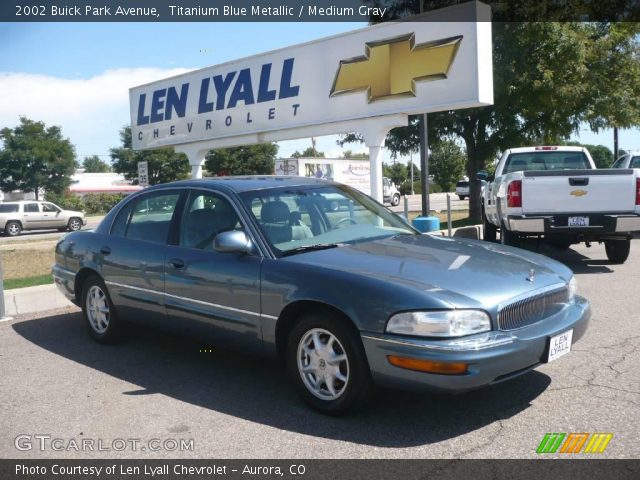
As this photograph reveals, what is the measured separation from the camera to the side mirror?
4.53 meters

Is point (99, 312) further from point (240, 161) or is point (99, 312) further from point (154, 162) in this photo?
point (240, 161)

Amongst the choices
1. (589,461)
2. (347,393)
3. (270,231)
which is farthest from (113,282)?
(589,461)

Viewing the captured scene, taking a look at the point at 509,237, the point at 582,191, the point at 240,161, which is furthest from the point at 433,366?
the point at 240,161

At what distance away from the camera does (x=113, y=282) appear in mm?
5906

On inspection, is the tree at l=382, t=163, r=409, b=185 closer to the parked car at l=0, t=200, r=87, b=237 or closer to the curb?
the parked car at l=0, t=200, r=87, b=237

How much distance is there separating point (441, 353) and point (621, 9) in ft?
64.1

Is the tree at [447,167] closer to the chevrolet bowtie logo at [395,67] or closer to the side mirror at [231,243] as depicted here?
the chevrolet bowtie logo at [395,67]

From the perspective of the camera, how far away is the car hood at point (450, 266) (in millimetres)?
3826

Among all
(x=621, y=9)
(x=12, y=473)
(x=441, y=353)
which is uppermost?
(x=621, y=9)

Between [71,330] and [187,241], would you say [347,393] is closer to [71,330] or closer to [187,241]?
[187,241]

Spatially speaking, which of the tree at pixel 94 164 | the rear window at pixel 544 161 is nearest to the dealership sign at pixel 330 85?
the rear window at pixel 544 161

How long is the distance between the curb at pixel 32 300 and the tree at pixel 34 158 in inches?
2023

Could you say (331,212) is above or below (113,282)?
above

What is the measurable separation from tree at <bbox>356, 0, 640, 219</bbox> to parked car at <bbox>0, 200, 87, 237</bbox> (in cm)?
1769
